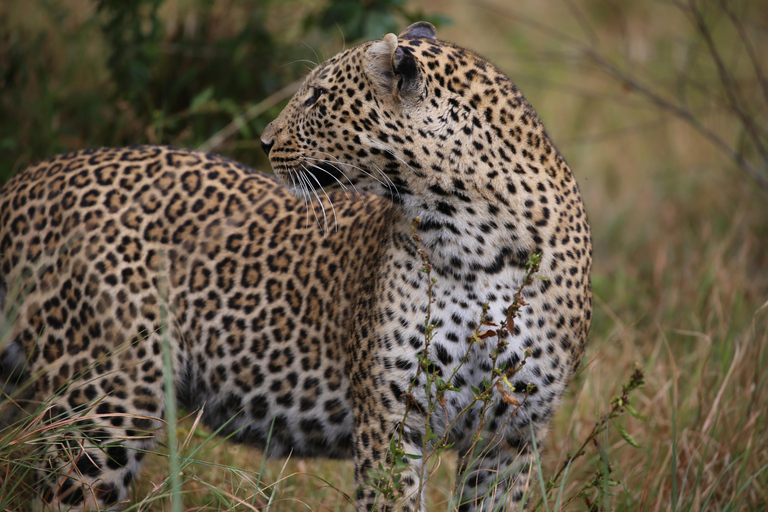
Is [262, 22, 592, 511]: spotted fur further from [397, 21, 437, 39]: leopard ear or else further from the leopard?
[397, 21, 437, 39]: leopard ear

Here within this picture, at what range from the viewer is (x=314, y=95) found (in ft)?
12.9

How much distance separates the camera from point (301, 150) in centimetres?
388

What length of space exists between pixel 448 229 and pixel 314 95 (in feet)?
3.11

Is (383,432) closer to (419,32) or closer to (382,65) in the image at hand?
(382,65)

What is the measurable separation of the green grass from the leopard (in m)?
0.31

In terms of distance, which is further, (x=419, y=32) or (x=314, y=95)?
(x=419, y=32)

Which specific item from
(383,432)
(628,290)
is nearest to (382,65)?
(383,432)

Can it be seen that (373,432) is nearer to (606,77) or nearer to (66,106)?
(66,106)

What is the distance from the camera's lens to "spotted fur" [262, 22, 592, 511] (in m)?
3.61

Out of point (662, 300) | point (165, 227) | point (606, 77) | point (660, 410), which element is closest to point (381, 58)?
point (165, 227)

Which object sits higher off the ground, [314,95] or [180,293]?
[314,95]

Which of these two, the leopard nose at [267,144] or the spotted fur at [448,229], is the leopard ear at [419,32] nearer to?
the spotted fur at [448,229]

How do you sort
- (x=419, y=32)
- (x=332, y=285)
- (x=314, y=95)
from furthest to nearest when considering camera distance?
(x=332, y=285) → (x=419, y=32) → (x=314, y=95)

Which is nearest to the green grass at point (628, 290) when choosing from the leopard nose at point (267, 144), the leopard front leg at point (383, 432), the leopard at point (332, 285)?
the leopard front leg at point (383, 432)
